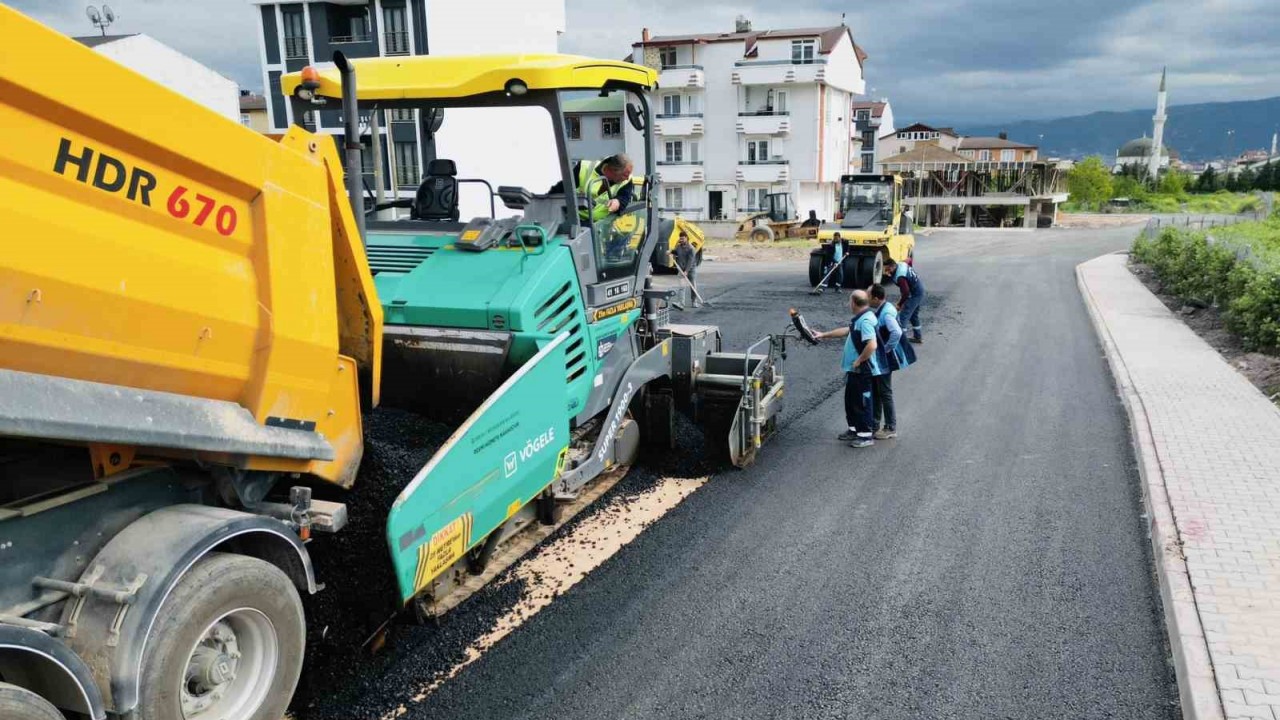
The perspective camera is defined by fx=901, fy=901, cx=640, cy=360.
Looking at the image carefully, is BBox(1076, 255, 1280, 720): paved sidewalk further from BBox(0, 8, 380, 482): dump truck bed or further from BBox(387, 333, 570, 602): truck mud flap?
BBox(0, 8, 380, 482): dump truck bed

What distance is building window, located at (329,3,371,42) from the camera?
3431 centimetres

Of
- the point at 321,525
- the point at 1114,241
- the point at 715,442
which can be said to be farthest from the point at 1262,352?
the point at 1114,241

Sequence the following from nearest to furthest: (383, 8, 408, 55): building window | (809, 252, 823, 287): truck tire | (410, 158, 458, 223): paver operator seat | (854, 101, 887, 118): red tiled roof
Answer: (410, 158, 458, 223): paver operator seat < (809, 252, 823, 287): truck tire < (383, 8, 408, 55): building window < (854, 101, 887, 118): red tiled roof

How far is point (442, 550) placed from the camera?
4.05 m

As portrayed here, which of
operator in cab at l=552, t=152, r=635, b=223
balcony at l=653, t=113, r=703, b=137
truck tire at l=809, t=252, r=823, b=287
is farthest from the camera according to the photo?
balcony at l=653, t=113, r=703, b=137

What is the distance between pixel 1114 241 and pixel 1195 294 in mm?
21704

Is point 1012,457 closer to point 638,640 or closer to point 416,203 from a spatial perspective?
point 638,640

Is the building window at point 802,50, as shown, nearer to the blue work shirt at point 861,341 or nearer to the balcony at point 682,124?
the balcony at point 682,124

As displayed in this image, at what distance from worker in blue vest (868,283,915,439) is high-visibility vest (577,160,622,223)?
2.98 metres

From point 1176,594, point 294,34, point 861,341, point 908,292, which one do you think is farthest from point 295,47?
point 1176,594

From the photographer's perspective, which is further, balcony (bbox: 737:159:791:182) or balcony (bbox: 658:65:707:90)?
balcony (bbox: 737:159:791:182)

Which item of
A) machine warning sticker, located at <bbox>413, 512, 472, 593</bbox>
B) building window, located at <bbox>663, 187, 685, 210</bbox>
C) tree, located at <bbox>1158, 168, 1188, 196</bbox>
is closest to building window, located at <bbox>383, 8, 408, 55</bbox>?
building window, located at <bbox>663, 187, 685, 210</bbox>

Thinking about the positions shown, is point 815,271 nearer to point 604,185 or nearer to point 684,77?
point 604,185

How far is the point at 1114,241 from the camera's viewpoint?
1380 inches
